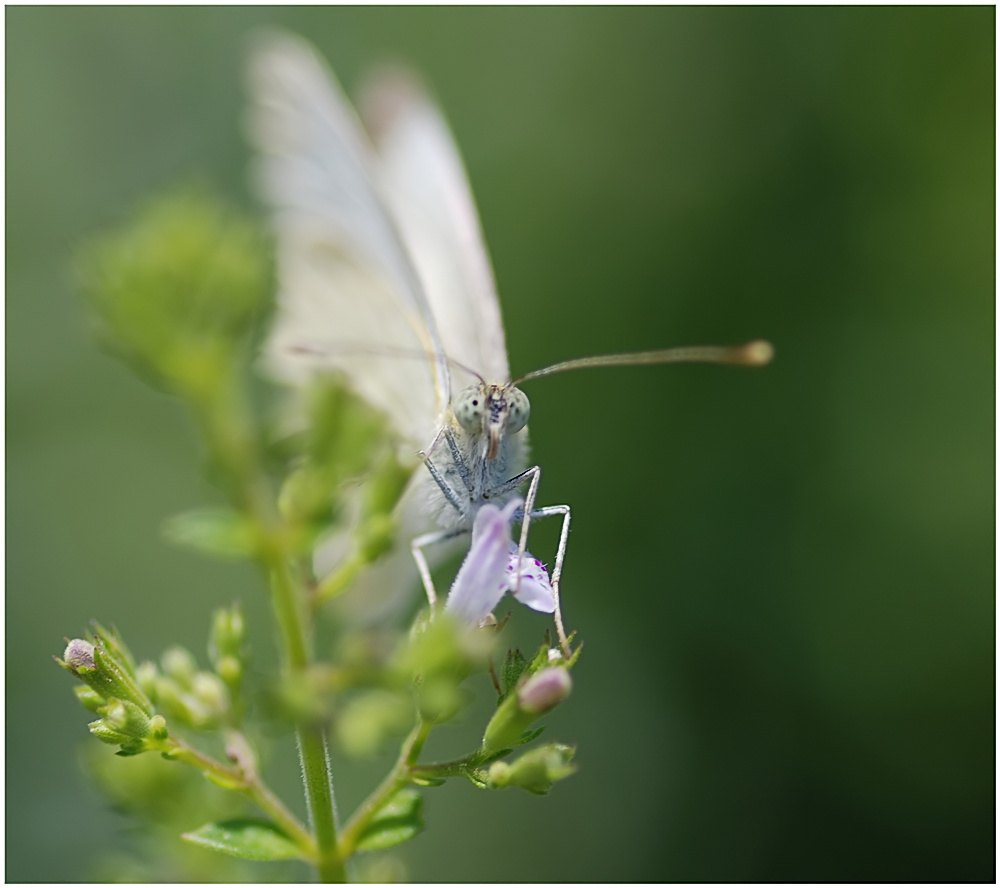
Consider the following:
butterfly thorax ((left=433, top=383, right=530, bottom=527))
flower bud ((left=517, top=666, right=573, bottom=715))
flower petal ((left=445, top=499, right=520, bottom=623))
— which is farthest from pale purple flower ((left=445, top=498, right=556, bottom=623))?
butterfly thorax ((left=433, top=383, right=530, bottom=527))

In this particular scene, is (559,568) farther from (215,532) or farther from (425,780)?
(215,532)

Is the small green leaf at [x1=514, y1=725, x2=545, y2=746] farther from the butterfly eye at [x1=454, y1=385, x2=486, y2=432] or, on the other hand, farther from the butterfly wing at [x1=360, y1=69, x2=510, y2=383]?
the butterfly wing at [x1=360, y1=69, x2=510, y2=383]

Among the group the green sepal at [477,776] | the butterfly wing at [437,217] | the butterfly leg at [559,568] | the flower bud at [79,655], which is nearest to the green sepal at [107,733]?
the flower bud at [79,655]

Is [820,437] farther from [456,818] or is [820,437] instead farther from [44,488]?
[44,488]

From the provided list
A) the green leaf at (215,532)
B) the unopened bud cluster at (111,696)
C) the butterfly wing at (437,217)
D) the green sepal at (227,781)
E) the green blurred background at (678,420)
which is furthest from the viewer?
the green blurred background at (678,420)

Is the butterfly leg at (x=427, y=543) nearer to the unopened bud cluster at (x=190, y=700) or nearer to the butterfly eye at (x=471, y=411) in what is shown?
the butterfly eye at (x=471, y=411)

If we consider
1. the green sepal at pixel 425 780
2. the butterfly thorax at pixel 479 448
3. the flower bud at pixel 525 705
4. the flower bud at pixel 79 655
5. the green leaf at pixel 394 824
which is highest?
the butterfly thorax at pixel 479 448
